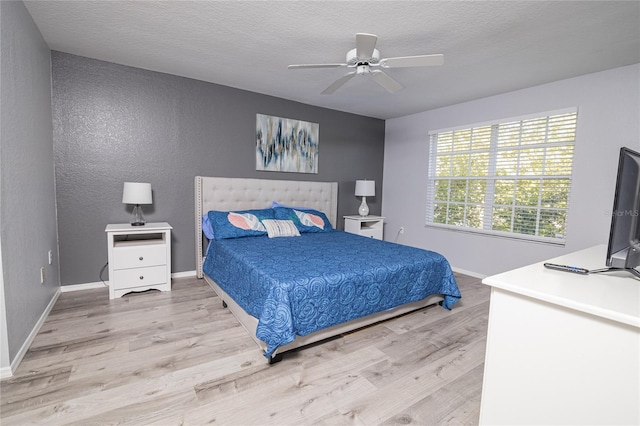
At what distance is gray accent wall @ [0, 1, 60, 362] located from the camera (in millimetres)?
1751

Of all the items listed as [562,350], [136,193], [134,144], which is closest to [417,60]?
[562,350]

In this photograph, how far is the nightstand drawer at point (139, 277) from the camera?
2869 millimetres

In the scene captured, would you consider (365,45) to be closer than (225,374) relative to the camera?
No

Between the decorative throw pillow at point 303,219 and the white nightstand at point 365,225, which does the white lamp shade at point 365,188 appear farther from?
the decorative throw pillow at point 303,219

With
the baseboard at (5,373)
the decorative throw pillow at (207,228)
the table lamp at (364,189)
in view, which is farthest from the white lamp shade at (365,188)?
the baseboard at (5,373)

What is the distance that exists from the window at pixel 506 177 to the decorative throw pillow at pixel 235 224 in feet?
8.78

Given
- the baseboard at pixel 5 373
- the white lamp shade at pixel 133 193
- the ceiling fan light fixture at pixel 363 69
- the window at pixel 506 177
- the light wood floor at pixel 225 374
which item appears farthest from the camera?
the window at pixel 506 177

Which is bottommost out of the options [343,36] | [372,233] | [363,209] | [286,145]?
[372,233]

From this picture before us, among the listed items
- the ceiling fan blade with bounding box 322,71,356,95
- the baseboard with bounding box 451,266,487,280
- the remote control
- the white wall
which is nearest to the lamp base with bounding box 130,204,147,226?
the ceiling fan blade with bounding box 322,71,356,95

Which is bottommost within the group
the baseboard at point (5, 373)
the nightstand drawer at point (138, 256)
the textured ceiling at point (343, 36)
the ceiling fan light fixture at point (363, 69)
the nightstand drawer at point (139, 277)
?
the baseboard at point (5, 373)

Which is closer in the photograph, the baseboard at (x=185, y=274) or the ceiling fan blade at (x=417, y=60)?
the ceiling fan blade at (x=417, y=60)

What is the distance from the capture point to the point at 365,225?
480cm

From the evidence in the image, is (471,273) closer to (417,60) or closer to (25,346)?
(417,60)

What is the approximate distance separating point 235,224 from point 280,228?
0.50 meters
